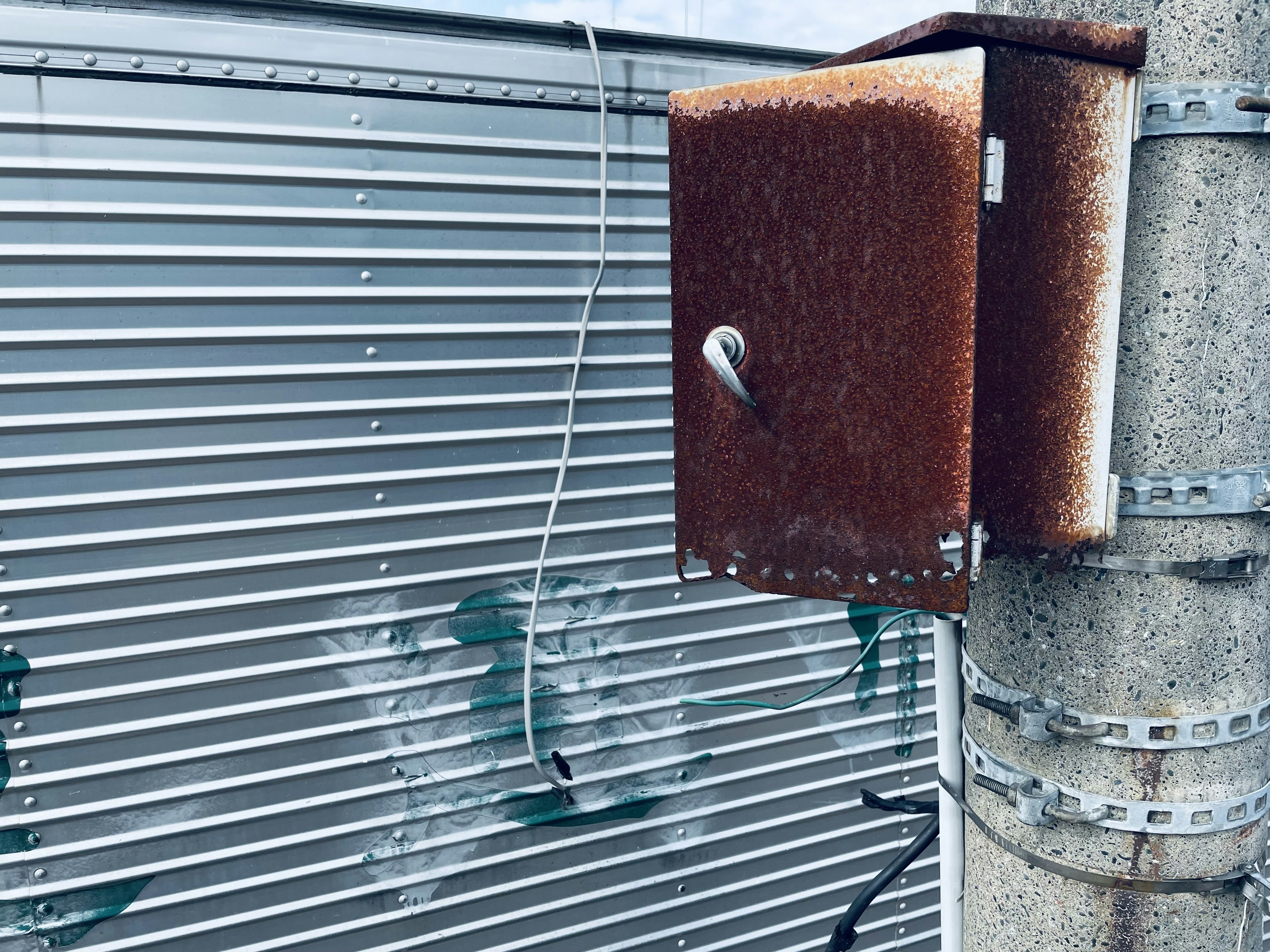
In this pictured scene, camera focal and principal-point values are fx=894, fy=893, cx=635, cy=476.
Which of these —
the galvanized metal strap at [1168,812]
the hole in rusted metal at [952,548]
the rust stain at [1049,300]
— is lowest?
the galvanized metal strap at [1168,812]

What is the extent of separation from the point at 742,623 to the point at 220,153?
2116 millimetres

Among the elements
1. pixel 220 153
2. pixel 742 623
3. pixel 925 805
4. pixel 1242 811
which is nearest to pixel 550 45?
pixel 220 153

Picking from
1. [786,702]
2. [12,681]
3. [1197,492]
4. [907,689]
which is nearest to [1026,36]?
[1197,492]

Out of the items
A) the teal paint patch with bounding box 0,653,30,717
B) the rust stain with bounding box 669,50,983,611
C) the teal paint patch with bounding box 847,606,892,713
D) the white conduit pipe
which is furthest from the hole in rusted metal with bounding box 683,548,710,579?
the teal paint patch with bounding box 0,653,30,717

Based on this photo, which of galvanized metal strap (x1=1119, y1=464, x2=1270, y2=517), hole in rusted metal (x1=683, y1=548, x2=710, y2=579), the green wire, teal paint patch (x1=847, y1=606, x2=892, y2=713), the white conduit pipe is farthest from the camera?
teal paint patch (x1=847, y1=606, x2=892, y2=713)

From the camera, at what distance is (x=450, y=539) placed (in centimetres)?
266

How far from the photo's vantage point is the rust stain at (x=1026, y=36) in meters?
1.28

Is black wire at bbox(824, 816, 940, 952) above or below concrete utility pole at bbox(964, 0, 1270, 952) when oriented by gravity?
below

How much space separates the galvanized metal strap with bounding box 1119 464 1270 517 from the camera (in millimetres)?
1426

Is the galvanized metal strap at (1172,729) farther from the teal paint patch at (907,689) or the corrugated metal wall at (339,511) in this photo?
the teal paint patch at (907,689)

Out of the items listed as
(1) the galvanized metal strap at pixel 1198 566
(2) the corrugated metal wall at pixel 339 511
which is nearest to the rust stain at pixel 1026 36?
(1) the galvanized metal strap at pixel 1198 566

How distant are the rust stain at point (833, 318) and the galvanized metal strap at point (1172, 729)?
0.37 meters

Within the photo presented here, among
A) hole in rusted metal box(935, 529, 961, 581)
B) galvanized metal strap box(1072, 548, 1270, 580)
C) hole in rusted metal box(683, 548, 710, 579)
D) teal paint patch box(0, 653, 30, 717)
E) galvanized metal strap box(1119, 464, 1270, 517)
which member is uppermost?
galvanized metal strap box(1119, 464, 1270, 517)

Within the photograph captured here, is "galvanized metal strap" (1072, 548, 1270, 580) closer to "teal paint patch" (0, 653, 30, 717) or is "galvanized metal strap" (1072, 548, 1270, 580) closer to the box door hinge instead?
the box door hinge
